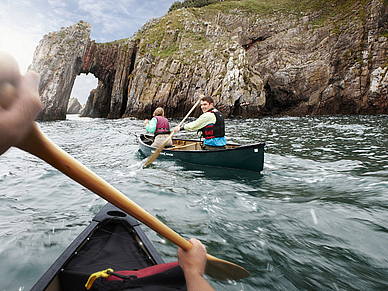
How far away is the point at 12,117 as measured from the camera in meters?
0.70

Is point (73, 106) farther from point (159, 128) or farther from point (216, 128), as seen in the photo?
point (216, 128)

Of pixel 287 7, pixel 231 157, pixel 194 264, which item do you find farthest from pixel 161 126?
pixel 287 7

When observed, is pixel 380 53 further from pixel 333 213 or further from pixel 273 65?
pixel 333 213

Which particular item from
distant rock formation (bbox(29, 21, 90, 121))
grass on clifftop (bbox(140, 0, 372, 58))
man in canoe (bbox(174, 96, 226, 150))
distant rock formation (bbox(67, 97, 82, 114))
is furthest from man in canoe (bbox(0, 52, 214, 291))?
distant rock formation (bbox(67, 97, 82, 114))

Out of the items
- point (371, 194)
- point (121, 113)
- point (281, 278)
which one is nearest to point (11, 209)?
point (281, 278)

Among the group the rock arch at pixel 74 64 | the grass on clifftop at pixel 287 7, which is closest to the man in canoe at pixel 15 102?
the rock arch at pixel 74 64

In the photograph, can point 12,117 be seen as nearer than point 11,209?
Yes

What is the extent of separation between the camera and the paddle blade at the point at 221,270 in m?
1.45

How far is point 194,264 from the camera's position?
1.27 metres

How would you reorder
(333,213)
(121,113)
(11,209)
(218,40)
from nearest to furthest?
(333,213), (11,209), (218,40), (121,113)

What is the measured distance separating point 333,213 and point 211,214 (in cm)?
203

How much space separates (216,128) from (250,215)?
331 cm

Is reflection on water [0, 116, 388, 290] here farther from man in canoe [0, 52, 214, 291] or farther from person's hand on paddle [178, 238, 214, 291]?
man in canoe [0, 52, 214, 291]

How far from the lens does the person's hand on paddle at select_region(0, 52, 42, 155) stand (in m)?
0.66
